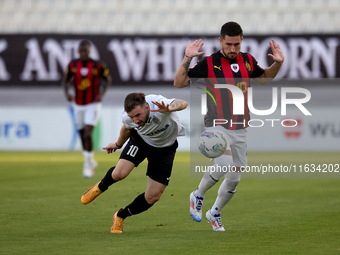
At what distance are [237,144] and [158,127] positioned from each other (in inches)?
34.8

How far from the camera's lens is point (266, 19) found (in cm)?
1864

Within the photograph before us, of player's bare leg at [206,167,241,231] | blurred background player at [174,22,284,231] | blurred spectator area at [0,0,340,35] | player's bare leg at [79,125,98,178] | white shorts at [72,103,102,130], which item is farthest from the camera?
blurred spectator area at [0,0,340,35]

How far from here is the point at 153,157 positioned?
5730 millimetres

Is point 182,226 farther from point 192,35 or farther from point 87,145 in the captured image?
point 192,35

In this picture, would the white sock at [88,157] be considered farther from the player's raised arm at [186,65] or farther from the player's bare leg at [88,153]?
the player's raised arm at [186,65]

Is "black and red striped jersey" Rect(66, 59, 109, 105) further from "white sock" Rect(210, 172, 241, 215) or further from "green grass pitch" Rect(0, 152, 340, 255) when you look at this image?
"white sock" Rect(210, 172, 241, 215)

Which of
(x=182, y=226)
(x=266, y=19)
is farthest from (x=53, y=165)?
(x=266, y=19)

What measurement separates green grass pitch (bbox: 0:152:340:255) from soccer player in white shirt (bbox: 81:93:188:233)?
31 cm

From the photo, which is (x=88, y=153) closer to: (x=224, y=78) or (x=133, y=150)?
(x=133, y=150)

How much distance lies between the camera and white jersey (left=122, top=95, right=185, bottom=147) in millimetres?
5449

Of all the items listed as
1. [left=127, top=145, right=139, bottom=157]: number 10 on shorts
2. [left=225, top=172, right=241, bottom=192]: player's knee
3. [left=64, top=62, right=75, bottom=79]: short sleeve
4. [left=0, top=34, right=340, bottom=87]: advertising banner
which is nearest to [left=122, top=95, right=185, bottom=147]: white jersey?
[left=127, top=145, right=139, bottom=157]: number 10 on shorts

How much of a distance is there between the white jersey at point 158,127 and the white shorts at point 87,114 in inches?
209

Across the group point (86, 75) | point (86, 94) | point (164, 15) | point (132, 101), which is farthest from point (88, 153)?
point (164, 15)

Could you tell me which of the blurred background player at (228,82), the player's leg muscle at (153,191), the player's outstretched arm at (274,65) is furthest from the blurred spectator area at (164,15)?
the player's leg muscle at (153,191)
